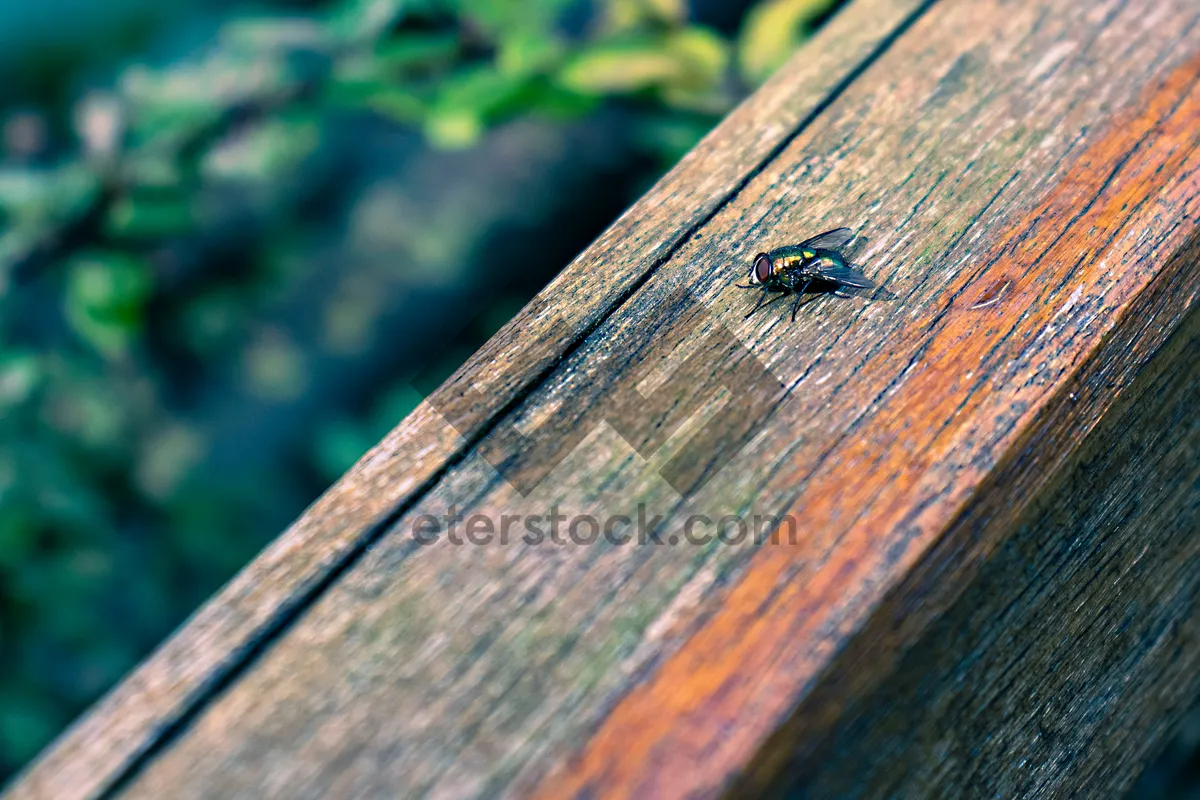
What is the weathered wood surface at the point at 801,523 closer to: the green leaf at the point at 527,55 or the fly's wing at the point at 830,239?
the fly's wing at the point at 830,239

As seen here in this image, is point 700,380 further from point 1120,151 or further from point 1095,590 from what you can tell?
point 1120,151

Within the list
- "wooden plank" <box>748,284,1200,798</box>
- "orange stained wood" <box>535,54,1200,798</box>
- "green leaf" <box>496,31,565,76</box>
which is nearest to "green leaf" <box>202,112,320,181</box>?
"green leaf" <box>496,31,565,76</box>

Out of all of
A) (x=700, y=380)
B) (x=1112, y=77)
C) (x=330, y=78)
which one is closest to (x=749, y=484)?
(x=700, y=380)

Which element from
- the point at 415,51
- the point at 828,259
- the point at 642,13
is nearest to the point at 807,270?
the point at 828,259

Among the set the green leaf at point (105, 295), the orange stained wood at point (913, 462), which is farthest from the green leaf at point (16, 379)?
the orange stained wood at point (913, 462)

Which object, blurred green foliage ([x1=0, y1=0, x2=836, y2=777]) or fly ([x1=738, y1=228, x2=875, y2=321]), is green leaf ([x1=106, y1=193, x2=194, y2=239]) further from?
fly ([x1=738, y1=228, x2=875, y2=321])

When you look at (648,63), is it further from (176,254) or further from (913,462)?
(176,254)

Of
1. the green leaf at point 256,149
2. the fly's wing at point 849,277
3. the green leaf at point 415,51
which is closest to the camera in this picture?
the fly's wing at point 849,277

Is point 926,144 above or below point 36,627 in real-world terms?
below
